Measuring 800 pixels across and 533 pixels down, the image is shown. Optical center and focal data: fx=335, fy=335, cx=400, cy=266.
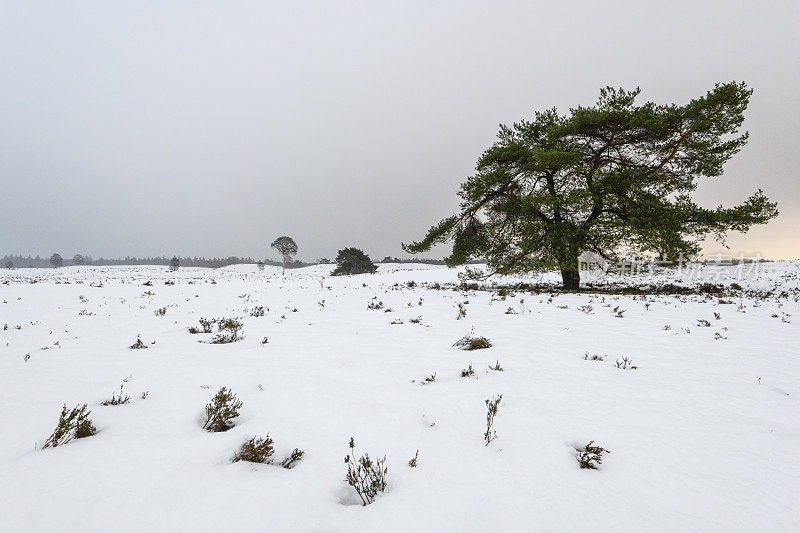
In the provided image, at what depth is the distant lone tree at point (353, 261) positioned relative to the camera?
43750mm

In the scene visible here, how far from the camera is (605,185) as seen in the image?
13023mm

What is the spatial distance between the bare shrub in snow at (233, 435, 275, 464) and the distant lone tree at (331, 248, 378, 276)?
41.3m

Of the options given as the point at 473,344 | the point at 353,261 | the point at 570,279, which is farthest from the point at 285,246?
the point at 473,344

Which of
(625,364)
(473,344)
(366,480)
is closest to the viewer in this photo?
(366,480)

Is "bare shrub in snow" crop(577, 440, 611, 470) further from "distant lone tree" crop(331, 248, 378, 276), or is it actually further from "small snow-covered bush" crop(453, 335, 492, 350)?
"distant lone tree" crop(331, 248, 378, 276)

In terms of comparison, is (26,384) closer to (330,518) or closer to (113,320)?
(330,518)

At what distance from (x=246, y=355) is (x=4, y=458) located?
8.59ft

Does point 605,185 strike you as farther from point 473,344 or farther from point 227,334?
point 227,334

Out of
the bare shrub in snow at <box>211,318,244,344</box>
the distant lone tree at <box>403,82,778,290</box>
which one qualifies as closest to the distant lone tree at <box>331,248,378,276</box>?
the distant lone tree at <box>403,82,778,290</box>

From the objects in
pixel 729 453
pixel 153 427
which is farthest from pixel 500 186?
pixel 153 427

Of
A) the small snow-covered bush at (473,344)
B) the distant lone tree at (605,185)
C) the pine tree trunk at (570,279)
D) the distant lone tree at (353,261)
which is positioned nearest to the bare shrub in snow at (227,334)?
the small snow-covered bush at (473,344)

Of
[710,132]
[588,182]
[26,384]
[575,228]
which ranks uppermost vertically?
[710,132]

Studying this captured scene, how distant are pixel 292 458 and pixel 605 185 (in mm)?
14519

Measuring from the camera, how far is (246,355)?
4855 mm
